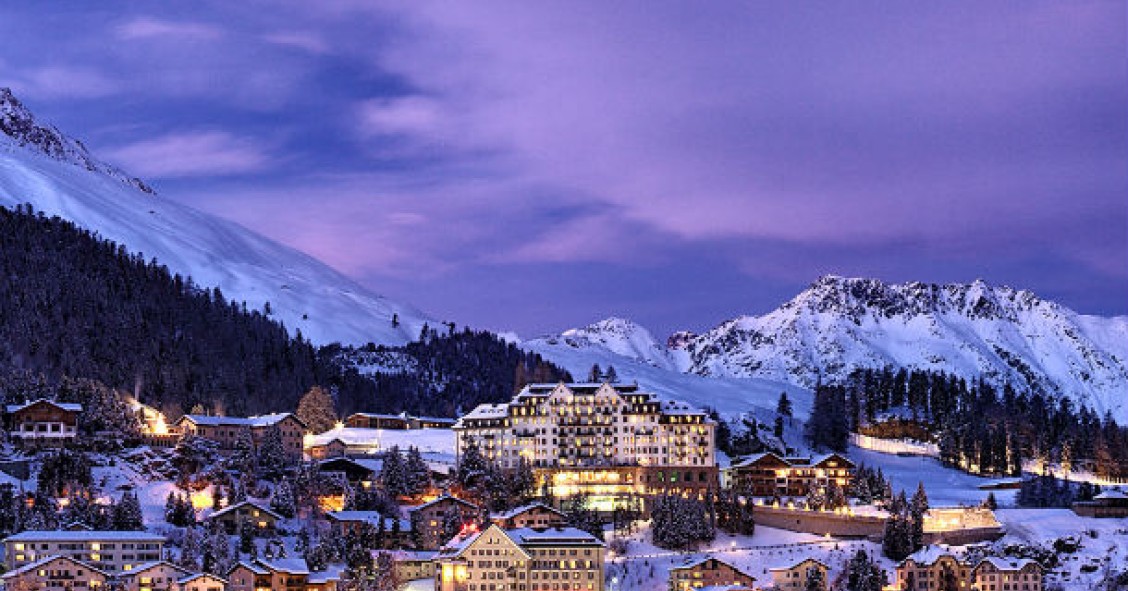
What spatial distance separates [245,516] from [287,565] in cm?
1250

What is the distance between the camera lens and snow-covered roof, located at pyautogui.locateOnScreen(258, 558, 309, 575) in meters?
123

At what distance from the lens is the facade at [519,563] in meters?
131

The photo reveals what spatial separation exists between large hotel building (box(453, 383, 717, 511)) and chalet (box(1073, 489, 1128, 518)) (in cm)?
3443

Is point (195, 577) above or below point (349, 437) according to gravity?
below

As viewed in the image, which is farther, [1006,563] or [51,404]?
[51,404]

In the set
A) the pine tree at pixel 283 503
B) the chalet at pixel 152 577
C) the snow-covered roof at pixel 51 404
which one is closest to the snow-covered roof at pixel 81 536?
the chalet at pixel 152 577

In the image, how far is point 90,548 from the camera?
122m

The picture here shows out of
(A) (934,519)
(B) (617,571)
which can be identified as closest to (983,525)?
(A) (934,519)

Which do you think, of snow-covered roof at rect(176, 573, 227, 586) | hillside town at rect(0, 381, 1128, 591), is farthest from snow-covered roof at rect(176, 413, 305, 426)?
snow-covered roof at rect(176, 573, 227, 586)

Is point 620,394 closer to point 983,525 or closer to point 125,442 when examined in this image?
point 983,525

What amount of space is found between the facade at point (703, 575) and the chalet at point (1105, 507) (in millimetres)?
40922

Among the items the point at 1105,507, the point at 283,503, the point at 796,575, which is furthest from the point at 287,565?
the point at 1105,507

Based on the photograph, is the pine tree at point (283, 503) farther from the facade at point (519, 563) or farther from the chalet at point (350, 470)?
the facade at point (519, 563)

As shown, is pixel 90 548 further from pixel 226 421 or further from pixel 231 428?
pixel 226 421
